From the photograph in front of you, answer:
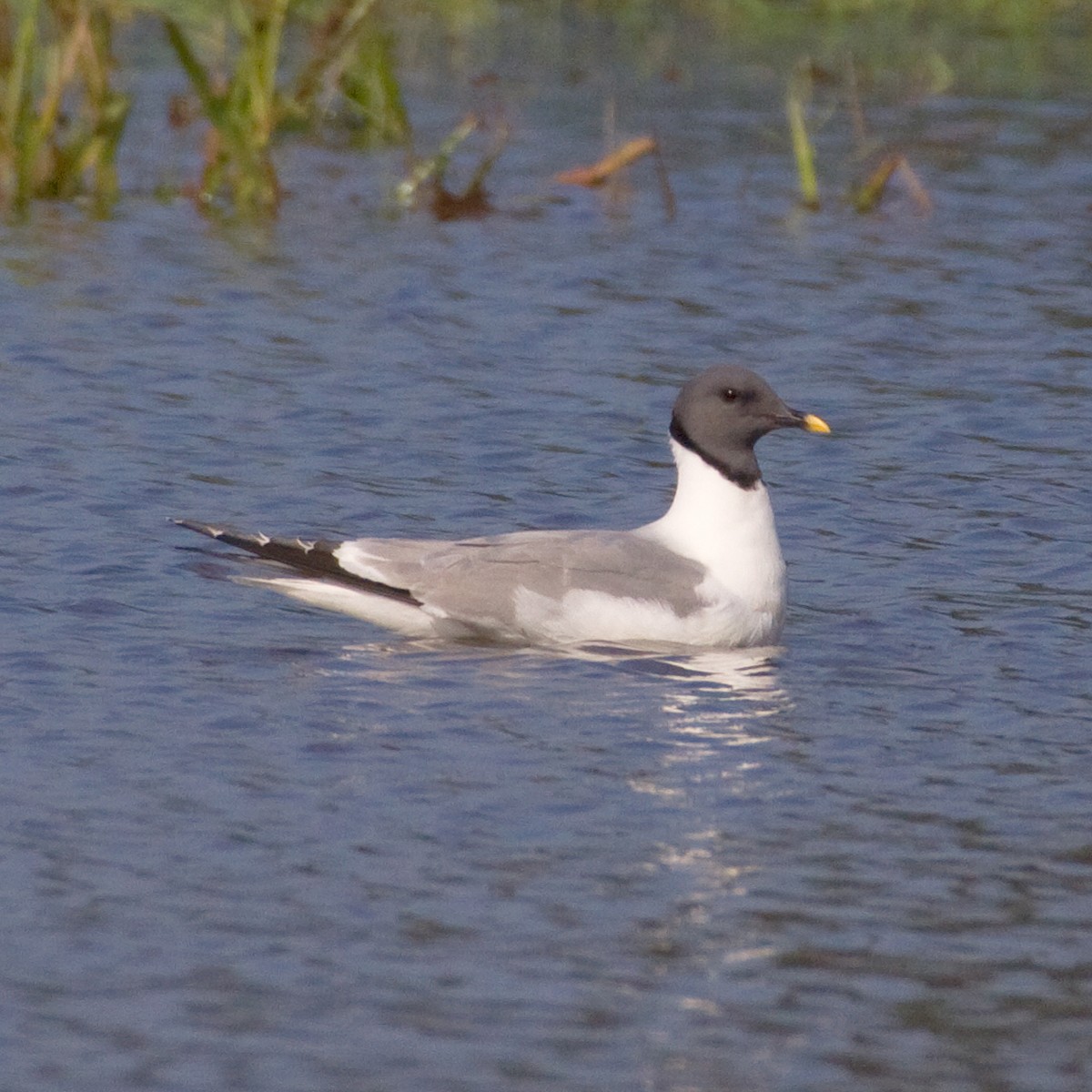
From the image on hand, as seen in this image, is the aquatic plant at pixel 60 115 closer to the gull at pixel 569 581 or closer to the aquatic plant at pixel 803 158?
the aquatic plant at pixel 803 158

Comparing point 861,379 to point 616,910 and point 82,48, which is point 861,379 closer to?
point 82,48

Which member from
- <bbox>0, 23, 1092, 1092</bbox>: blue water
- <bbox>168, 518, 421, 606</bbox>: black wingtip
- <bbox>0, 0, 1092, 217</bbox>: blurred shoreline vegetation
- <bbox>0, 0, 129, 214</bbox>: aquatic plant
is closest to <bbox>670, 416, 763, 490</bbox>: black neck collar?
<bbox>0, 23, 1092, 1092</bbox>: blue water

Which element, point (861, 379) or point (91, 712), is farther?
point (861, 379)

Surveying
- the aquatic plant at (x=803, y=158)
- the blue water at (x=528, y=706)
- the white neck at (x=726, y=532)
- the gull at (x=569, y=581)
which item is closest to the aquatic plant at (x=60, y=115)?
the blue water at (x=528, y=706)

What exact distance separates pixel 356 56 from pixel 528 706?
36.3ft

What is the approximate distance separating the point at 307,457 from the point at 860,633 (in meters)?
3.55

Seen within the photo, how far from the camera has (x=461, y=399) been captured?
1283 centimetres

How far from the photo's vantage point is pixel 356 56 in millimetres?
18234

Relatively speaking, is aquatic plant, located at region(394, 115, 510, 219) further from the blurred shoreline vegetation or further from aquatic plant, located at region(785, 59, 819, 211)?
aquatic plant, located at region(785, 59, 819, 211)

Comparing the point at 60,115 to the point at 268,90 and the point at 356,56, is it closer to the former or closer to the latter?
the point at 356,56

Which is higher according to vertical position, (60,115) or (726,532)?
(60,115)

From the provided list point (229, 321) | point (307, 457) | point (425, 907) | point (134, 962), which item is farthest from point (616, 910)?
point (229, 321)

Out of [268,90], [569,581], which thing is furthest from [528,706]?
[268,90]

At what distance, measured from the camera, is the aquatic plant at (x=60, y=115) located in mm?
15875
